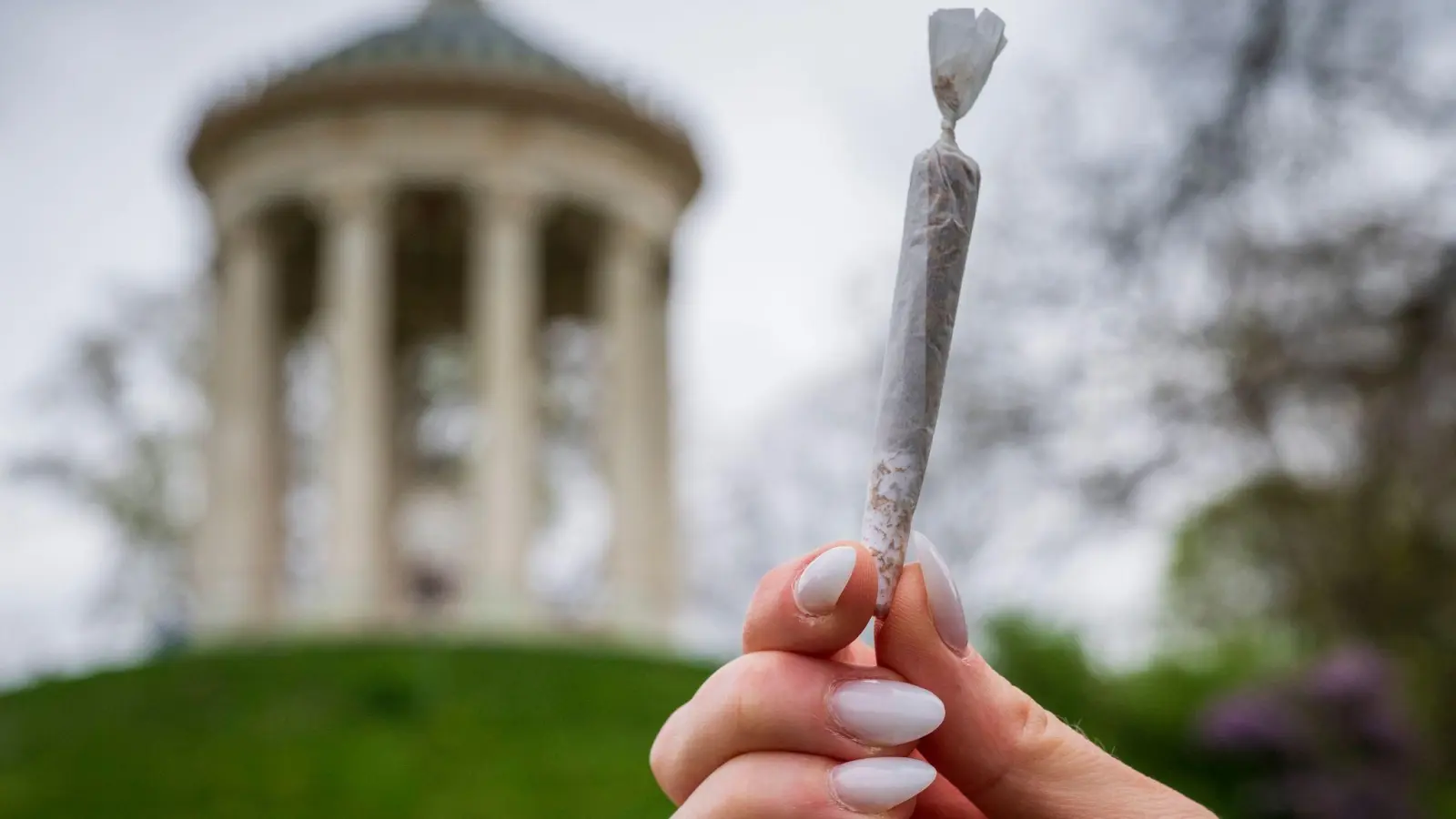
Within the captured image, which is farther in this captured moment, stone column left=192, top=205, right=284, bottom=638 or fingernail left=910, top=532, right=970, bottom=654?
stone column left=192, top=205, right=284, bottom=638

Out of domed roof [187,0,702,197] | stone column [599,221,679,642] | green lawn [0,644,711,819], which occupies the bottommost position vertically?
green lawn [0,644,711,819]

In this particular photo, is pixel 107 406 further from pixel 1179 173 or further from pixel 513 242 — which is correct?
pixel 1179 173

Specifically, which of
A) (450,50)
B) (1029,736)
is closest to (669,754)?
(1029,736)

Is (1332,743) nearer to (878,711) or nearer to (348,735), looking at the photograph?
(348,735)

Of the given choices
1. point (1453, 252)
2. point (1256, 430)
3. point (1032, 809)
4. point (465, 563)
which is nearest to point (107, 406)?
point (465, 563)

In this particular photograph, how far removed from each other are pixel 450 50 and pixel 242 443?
26.5 feet

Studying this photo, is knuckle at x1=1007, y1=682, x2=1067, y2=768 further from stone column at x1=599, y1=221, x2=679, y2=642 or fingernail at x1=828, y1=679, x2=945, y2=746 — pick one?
stone column at x1=599, y1=221, x2=679, y2=642

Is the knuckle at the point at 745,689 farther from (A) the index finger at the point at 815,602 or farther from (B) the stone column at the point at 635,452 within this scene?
(B) the stone column at the point at 635,452

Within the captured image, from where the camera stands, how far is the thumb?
1.41 m

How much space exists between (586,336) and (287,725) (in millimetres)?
16600

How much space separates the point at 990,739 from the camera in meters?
1.51

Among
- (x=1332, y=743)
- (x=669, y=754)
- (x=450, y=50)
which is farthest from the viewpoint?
(x=450, y=50)

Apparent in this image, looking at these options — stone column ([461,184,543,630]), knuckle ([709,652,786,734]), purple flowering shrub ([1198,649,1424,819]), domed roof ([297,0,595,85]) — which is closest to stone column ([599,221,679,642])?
stone column ([461,184,543,630])

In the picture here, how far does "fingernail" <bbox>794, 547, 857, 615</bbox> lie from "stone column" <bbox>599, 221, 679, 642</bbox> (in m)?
22.8
